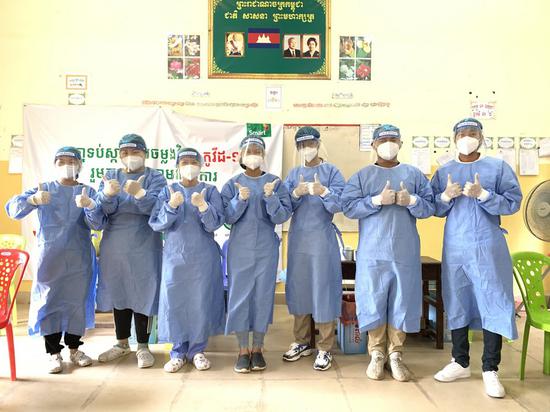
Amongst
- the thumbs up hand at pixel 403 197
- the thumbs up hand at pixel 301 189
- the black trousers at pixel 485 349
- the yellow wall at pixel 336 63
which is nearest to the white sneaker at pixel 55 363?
the thumbs up hand at pixel 301 189

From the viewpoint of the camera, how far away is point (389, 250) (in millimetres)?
2594

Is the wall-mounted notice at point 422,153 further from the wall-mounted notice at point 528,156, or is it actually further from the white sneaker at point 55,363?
the white sneaker at point 55,363

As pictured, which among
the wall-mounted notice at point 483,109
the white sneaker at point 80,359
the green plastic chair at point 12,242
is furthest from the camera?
the wall-mounted notice at point 483,109

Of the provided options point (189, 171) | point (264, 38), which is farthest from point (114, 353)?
point (264, 38)

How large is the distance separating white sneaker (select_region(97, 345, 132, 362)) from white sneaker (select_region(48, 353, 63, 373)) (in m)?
0.25

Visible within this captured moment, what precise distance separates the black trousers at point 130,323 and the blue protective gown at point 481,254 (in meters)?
1.97

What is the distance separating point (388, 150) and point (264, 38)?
2414 mm

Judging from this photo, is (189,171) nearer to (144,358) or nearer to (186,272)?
(186,272)

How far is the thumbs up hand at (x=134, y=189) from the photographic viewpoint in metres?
2.66

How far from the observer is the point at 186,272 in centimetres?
271

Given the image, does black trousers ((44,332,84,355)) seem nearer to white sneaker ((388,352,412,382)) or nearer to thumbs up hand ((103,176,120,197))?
thumbs up hand ((103,176,120,197))

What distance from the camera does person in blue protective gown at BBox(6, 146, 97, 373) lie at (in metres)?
2.71

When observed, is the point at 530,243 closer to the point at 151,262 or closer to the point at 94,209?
the point at 151,262

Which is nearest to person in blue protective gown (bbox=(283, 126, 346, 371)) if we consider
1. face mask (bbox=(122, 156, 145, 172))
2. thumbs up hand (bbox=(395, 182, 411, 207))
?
thumbs up hand (bbox=(395, 182, 411, 207))
